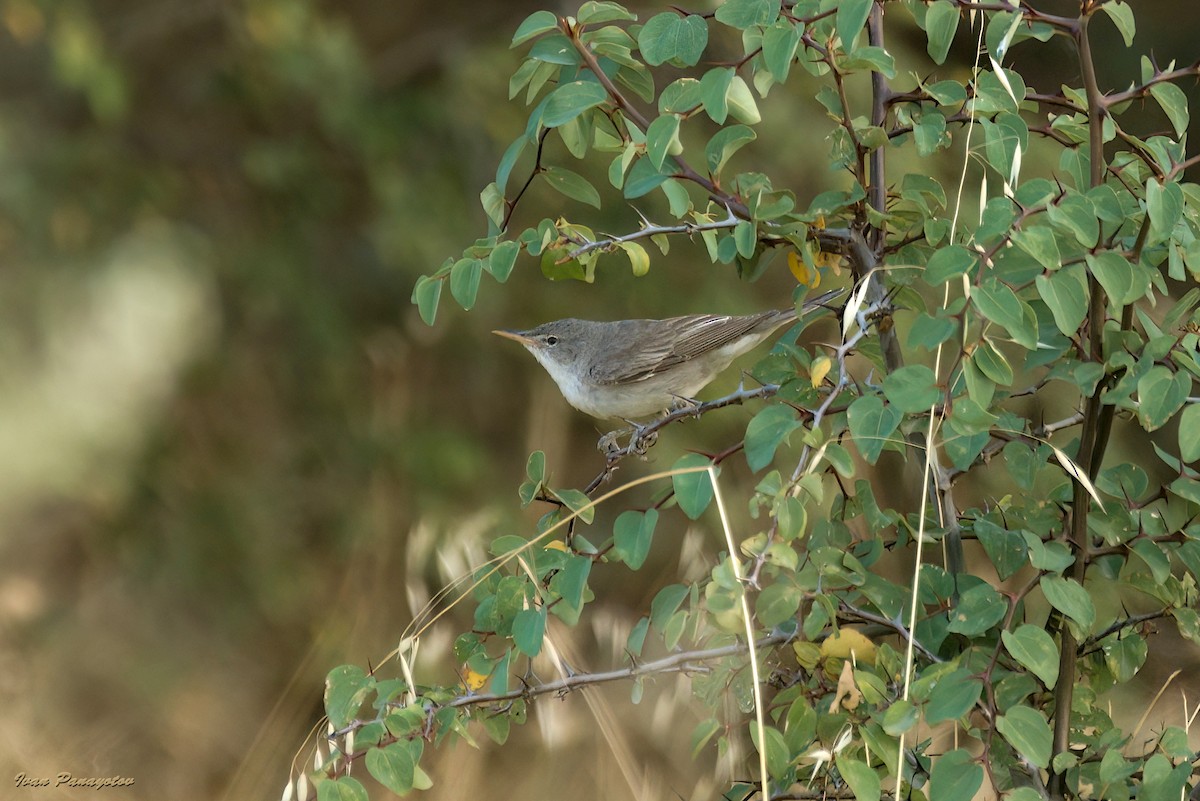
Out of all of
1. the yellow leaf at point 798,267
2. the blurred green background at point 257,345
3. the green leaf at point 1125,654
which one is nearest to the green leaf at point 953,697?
the green leaf at point 1125,654

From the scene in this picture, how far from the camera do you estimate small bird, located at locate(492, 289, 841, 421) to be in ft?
10.6

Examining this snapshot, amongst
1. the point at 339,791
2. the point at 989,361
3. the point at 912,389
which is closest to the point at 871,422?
the point at 912,389

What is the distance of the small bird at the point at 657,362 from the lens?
3225 millimetres

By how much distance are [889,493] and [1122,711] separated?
116cm

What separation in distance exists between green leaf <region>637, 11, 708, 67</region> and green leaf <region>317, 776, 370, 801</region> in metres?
1.05

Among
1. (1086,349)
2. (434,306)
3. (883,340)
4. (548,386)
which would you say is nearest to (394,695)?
(434,306)

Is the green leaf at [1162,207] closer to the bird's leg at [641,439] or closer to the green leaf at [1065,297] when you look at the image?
the green leaf at [1065,297]

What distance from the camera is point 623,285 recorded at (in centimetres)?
424

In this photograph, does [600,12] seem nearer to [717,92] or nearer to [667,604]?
[717,92]

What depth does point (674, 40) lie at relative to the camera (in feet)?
5.15

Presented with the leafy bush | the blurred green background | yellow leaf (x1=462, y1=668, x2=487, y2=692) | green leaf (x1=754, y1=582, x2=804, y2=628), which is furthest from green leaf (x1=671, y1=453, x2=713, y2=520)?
the blurred green background

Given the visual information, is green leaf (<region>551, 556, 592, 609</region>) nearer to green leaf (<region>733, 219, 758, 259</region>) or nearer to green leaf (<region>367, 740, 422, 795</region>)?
green leaf (<region>367, 740, 422, 795</region>)

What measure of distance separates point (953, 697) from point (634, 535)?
0.44 meters

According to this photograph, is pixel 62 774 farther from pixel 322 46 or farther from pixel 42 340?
pixel 322 46
